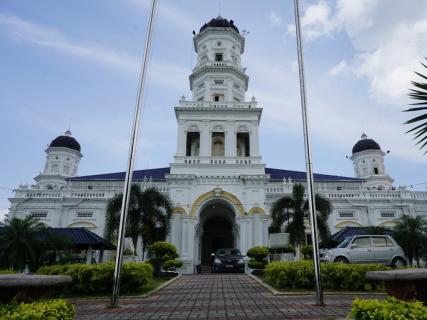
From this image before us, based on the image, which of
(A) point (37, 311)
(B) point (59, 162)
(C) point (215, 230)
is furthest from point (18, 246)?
(B) point (59, 162)

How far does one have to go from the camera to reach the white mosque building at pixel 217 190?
97.0 feet

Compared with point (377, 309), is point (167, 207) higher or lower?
higher

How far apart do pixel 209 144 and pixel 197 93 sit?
7.01 metres

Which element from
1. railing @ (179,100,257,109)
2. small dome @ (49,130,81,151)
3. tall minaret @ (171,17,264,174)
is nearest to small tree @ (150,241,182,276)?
tall minaret @ (171,17,264,174)

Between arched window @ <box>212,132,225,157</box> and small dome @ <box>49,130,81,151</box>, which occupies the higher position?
small dome @ <box>49,130,81,151</box>

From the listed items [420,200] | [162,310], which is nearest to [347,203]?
[420,200]

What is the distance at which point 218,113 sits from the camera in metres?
33.9

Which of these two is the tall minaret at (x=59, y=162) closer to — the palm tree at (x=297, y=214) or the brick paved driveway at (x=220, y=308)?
the palm tree at (x=297, y=214)

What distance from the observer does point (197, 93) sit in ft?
120

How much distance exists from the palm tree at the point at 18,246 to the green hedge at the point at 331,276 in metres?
15.5

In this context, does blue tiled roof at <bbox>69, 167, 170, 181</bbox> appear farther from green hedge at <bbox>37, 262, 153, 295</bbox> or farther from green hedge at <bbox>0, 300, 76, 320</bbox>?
green hedge at <bbox>0, 300, 76, 320</bbox>

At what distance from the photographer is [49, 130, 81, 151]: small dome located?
4562 centimetres

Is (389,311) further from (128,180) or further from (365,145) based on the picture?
(365,145)

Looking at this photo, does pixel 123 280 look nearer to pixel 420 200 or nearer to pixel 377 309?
pixel 377 309
